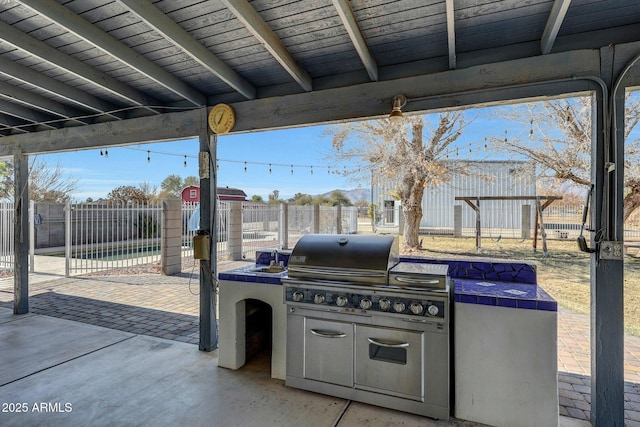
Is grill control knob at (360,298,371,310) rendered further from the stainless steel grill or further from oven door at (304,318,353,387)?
oven door at (304,318,353,387)

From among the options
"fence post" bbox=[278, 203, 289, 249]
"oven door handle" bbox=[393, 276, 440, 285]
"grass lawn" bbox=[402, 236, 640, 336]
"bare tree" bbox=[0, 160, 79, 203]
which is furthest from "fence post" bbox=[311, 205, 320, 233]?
"bare tree" bbox=[0, 160, 79, 203]

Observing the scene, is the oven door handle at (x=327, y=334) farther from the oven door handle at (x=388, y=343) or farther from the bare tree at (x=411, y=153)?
the bare tree at (x=411, y=153)

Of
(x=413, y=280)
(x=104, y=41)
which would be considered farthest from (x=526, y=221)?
(x=104, y=41)

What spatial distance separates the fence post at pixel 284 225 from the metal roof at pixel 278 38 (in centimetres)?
698

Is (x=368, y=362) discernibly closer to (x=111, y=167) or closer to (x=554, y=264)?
(x=554, y=264)

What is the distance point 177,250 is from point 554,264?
8712 mm

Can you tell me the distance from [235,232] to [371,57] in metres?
7.32

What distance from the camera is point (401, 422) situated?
92.4 inches

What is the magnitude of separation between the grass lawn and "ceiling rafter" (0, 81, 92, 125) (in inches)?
210

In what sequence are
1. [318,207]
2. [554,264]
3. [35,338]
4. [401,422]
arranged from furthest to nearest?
[318,207] → [554,264] → [35,338] → [401,422]

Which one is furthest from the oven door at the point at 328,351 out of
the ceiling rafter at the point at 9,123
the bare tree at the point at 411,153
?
the bare tree at the point at 411,153

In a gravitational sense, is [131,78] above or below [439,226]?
above

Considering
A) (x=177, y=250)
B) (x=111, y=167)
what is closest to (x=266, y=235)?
(x=177, y=250)

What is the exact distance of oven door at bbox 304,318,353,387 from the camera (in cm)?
260
